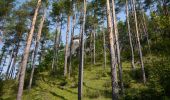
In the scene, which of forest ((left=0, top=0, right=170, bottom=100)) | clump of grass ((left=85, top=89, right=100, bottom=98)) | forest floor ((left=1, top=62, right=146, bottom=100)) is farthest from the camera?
forest floor ((left=1, top=62, right=146, bottom=100))

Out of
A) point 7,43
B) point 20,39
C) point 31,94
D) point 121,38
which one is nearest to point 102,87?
point 31,94

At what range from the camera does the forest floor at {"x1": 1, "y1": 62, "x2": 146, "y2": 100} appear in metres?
22.0

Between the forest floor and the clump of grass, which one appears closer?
the clump of grass

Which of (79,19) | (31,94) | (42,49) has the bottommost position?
(31,94)

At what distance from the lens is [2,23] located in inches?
1280

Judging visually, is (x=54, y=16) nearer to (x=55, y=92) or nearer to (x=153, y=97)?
(x=55, y=92)

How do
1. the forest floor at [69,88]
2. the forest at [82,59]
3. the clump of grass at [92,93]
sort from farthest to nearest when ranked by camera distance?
the forest floor at [69,88]
the clump of grass at [92,93]
the forest at [82,59]

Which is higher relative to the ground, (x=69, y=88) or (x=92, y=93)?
(x=69, y=88)

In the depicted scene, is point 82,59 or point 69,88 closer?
point 82,59

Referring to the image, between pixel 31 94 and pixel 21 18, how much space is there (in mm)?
16556

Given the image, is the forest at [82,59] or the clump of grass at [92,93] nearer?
the forest at [82,59]

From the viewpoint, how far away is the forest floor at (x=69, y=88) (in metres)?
22.0

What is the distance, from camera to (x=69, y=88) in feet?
82.9

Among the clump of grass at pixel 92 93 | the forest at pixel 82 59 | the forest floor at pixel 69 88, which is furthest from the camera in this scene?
the forest floor at pixel 69 88
